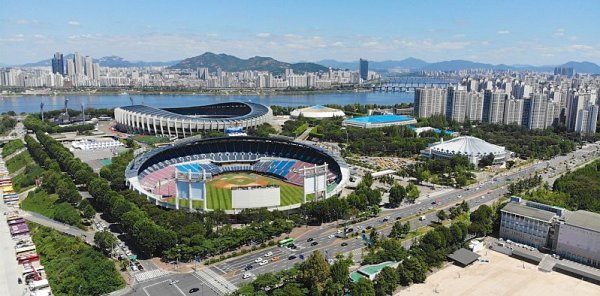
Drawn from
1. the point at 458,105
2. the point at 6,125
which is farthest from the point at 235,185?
the point at 458,105

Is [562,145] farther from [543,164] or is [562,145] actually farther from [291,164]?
[291,164]

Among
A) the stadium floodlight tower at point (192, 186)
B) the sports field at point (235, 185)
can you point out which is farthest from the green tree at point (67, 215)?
the sports field at point (235, 185)

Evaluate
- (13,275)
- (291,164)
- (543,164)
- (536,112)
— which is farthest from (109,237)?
(536,112)

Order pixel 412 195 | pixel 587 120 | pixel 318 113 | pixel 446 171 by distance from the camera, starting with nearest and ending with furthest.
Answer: pixel 412 195
pixel 446 171
pixel 587 120
pixel 318 113

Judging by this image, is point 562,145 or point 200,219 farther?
point 562,145

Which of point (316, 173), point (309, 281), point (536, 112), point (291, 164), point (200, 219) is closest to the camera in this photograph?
point (309, 281)

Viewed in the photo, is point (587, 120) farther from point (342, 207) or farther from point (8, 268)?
point (8, 268)

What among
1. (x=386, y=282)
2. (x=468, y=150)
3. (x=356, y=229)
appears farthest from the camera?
(x=468, y=150)
